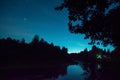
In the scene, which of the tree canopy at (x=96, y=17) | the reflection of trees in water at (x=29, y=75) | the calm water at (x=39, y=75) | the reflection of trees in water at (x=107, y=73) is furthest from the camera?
the calm water at (x=39, y=75)

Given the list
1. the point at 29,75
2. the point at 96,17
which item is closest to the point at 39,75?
the point at 29,75

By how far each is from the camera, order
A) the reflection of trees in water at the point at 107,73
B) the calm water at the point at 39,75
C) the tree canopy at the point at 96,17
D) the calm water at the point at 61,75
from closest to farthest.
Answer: the tree canopy at the point at 96,17 → the reflection of trees in water at the point at 107,73 → the calm water at the point at 61,75 → the calm water at the point at 39,75

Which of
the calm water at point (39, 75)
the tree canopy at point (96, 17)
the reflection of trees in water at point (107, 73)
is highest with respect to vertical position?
the tree canopy at point (96, 17)

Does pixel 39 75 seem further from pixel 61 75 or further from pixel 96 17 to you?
pixel 96 17

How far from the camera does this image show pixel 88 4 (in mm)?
8523

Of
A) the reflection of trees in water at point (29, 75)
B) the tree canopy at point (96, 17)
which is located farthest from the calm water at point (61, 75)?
the tree canopy at point (96, 17)

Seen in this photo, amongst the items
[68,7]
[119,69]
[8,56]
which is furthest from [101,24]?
[8,56]

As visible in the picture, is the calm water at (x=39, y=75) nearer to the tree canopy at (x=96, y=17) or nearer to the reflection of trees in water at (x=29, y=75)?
the reflection of trees in water at (x=29, y=75)

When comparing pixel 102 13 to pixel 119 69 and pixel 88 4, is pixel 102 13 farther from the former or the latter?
pixel 119 69

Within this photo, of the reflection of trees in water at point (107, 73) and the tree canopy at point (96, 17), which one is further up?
the tree canopy at point (96, 17)

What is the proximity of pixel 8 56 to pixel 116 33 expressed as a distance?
61438 mm

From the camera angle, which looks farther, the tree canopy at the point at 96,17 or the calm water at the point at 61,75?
the calm water at the point at 61,75

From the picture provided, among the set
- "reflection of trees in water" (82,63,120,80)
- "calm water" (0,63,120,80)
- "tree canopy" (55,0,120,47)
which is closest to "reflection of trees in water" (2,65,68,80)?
"calm water" (0,63,120,80)

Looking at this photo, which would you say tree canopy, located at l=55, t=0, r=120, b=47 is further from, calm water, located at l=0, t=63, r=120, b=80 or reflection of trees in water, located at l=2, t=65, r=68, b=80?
reflection of trees in water, located at l=2, t=65, r=68, b=80
